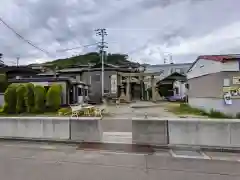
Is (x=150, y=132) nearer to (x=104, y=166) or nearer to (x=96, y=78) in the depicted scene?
(x=104, y=166)

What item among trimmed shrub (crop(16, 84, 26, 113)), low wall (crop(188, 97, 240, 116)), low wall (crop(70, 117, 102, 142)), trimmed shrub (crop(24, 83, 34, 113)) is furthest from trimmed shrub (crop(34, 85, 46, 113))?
low wall (crop(188, 97, 240, 116))

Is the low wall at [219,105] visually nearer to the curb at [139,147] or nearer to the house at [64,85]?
the curb at [139,147]

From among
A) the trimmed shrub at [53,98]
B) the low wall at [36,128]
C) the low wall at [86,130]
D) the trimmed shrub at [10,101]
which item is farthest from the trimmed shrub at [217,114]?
the trimmed shrub at [10,101]

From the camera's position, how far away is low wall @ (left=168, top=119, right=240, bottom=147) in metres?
7.55

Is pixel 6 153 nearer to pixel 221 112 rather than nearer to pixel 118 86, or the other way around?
pixel 221 112

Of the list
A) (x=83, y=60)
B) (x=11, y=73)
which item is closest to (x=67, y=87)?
(x=11, y=73)

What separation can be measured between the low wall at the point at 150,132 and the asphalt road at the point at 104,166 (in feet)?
2.95

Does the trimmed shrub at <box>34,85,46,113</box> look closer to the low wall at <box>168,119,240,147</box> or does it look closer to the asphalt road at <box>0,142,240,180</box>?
the asphalt road at <box>0,142,240,180</box>

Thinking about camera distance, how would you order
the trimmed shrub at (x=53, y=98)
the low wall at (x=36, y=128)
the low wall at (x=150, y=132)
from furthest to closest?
the trimmed shrub at (x=53, y=98)
the low wall at (x=36, y=128)
the low wall at (x=150, y=132)

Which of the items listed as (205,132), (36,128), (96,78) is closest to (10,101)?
(36,128)

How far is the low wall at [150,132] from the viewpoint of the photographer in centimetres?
815

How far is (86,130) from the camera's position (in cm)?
880

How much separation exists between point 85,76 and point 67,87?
15.1 m

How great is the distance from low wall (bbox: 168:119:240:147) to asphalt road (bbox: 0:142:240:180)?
1.00m
